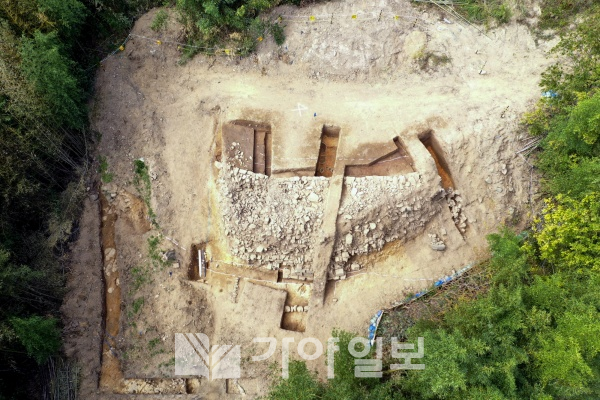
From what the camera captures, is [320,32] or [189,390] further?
[320,32]

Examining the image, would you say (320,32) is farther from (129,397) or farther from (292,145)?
(129,397)

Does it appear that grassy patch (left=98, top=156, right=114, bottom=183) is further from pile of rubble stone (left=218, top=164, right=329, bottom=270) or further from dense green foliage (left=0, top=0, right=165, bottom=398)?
pile of rubble stone (left=218, top=164, right=329, bottom=270)

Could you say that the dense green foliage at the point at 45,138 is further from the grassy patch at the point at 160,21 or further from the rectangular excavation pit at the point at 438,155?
the rectangular excavation pit at the point at 438,155

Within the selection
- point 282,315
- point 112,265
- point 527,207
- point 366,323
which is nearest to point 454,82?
point 527,207

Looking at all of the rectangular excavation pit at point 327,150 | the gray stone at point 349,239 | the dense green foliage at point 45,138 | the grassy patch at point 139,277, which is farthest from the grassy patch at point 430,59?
the grassy patch at point 139,277

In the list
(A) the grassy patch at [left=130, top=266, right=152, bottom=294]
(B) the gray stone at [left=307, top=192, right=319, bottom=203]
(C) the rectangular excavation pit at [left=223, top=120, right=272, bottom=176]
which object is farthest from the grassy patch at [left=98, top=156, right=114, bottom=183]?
(B) the gray stone at [left=307, top=192, right=319, bottom=203]

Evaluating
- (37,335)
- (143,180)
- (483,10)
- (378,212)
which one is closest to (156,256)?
(143,180)
